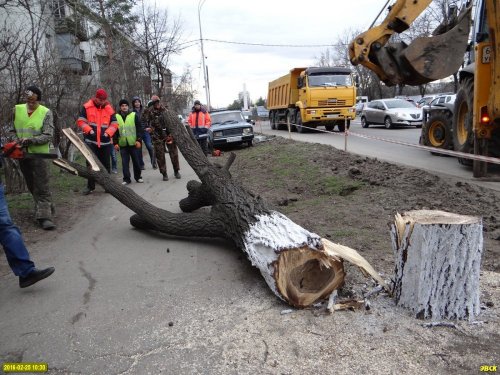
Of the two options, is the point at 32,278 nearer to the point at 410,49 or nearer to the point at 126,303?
the point at 126,303

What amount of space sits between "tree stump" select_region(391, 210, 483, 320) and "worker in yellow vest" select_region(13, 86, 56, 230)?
492cm

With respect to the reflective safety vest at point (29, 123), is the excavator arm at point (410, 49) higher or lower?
higher

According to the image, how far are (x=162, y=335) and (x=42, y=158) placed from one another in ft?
12.2

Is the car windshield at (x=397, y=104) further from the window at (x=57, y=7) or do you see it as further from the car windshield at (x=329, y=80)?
the window at (x=57, y=7)

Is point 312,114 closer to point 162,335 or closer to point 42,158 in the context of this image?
point 42,158

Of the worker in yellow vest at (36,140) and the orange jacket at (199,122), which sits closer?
the worker in yellow vest at (36,140)

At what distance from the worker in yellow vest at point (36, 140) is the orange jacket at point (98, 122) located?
82.0 inches

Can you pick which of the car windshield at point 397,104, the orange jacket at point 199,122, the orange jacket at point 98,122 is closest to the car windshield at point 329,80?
the car windshield at point 397,104

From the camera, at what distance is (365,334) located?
301cm

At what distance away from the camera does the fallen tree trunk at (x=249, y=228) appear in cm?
342

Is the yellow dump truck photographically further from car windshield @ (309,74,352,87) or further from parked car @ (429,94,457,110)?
parked car @ (429,94,457,110)

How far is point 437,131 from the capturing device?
11039mm

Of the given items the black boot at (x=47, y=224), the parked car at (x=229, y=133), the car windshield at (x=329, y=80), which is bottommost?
the black boot at (x=47, y=224)

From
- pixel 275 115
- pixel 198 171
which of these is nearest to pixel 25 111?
pixel 198 171
